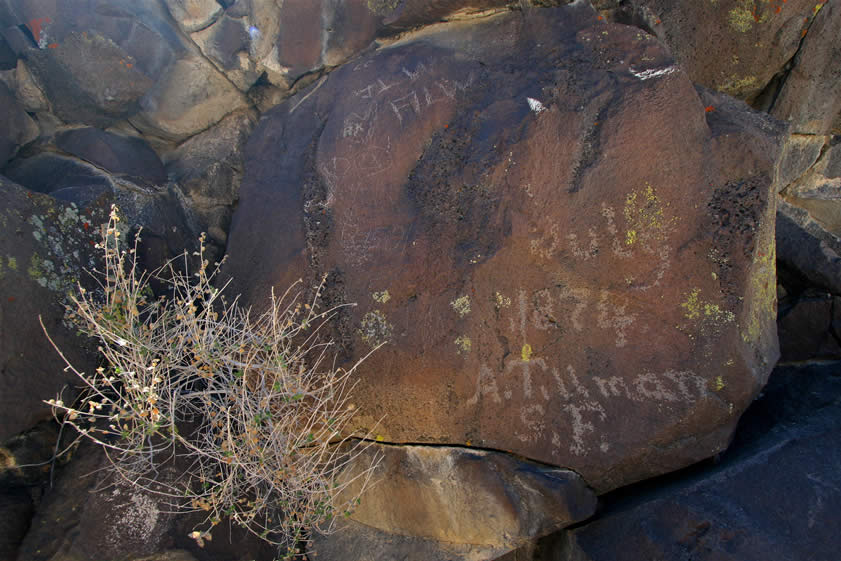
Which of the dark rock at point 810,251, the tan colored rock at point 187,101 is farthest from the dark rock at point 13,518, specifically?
the dark rock at point 810,251

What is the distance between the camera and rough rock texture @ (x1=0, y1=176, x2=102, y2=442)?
2.54 m

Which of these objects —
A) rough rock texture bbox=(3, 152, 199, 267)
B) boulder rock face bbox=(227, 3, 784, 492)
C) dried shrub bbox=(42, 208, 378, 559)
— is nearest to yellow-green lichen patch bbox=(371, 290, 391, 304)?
boulder rock face bbox=(227, 3, 784, 492)

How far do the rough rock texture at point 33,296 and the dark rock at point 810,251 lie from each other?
3815 millimetres

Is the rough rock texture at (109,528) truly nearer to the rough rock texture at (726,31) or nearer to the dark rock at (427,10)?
the dark rock at (427,10)

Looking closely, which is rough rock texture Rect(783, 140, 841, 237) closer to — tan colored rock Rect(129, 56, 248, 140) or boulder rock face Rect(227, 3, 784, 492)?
boulder rock face Rect(227, 3, 784, 492)

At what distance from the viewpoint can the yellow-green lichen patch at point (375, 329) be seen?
2.59 meters

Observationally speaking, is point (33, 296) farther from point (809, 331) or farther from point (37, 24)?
point (809, 331)

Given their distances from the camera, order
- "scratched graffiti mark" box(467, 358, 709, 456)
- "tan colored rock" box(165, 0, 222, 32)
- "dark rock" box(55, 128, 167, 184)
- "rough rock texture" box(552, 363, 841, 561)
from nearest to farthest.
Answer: "rough rock texture" box(552, 363, 841, 561) → "scratched graffiti mark" box(467, 358, 709, 456) → "dark rock" box(55, 128, 167, 184) → "tan colored rock" box(165, 0, 222, 32)

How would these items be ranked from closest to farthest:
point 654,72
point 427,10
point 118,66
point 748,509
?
point 748,509 → point 654,72 → point 427,10 → point 118,66

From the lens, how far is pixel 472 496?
2.45m

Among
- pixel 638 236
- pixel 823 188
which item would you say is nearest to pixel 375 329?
pixel 638 236

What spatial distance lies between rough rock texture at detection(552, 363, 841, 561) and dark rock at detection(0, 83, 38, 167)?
3.59 metres

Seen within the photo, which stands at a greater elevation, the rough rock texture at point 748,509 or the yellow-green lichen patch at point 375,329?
the yellow-green lichen patch at point 375,329

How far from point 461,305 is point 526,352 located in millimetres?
330
